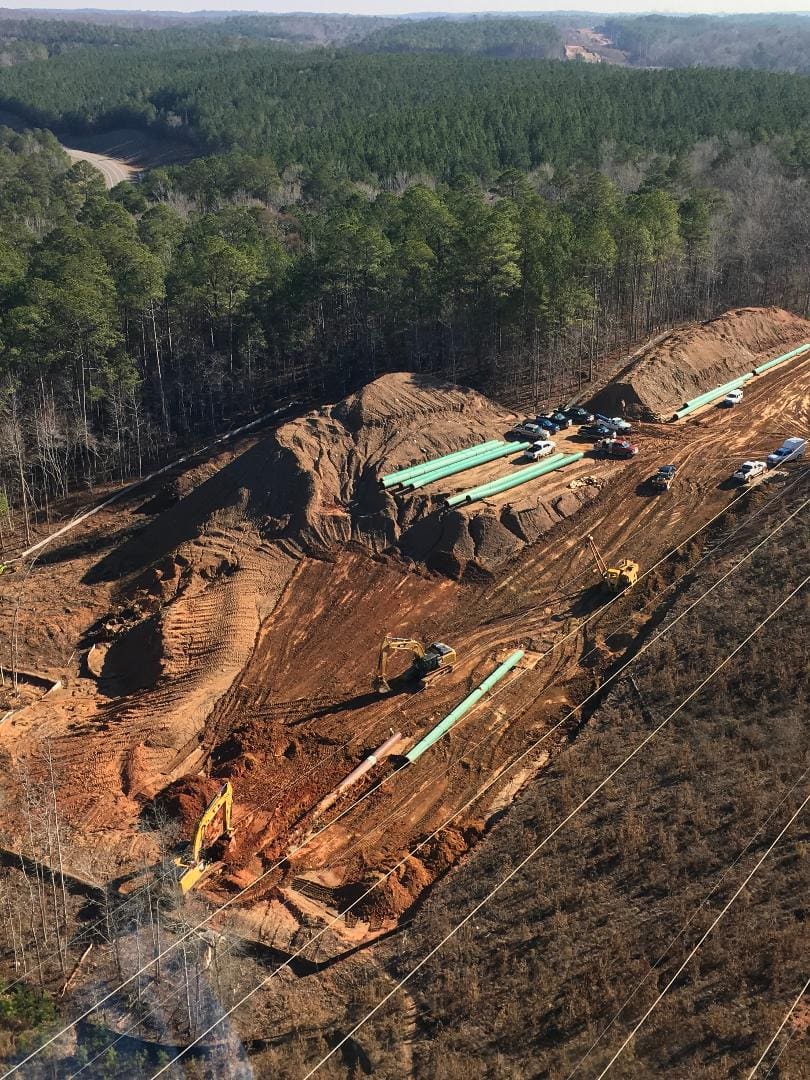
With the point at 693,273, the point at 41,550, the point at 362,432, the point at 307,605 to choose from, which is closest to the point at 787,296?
the point at 693,273

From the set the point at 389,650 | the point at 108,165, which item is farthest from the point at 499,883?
the point at 108,165

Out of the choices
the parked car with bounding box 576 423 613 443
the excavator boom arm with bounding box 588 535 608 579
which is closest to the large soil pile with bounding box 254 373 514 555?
the parked car with bounding box 576 423 613 443

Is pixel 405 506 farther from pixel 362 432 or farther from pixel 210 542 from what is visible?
pixel 210 542

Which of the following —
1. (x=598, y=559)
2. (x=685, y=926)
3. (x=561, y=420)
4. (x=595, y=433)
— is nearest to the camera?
(x=685, y=926)

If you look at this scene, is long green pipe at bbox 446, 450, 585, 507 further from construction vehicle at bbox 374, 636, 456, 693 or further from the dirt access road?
the dirt access road

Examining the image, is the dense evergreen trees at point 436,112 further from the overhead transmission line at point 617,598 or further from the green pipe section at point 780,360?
the overhead transmission line at point 617,598

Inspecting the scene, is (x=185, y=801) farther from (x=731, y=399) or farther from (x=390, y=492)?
(x=731, y=399)

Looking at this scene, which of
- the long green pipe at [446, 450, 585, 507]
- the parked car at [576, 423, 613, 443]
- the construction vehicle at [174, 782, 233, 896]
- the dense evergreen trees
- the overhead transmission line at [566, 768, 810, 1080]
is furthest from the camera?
the dense evergreen trees
